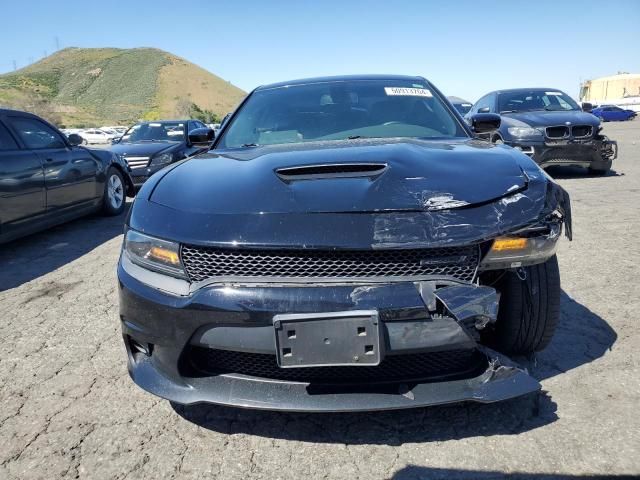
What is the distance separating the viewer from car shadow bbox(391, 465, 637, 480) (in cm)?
167

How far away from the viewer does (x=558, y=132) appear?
7.79 meters

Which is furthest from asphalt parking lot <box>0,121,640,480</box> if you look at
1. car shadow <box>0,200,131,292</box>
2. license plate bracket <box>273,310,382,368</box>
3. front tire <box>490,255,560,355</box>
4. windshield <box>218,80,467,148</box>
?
car shadow <box>0,200,131,292</box>

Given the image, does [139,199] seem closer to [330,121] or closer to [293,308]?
[293,308]

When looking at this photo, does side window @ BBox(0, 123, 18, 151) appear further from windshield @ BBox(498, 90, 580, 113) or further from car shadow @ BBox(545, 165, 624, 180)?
car shadow @ BBox(545, 165, 624, 180)

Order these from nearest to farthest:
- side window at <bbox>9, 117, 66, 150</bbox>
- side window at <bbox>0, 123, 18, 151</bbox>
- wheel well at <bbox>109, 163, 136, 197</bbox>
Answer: side window at <bbox>0, 123, 18, 151</bbox> → side window at <bbox>9, 117, 66, 150</bbox> → wheel well at <bbox>109, 163, 136, 197</bbox>

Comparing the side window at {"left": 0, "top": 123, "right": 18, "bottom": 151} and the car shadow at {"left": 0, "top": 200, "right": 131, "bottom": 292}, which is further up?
the side window at {"left": 0, "top": 123, "right": 18, "bottom": 151}

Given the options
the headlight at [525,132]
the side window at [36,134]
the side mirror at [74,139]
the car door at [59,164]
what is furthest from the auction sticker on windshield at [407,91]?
the headlight at [525,132]

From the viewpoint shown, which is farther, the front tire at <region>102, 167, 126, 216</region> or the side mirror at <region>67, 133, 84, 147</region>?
the front tire at <region>102, 167, 126, 216</region>

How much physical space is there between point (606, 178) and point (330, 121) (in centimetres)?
706

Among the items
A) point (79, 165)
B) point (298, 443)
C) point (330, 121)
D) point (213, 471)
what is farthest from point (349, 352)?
point (79, 165)

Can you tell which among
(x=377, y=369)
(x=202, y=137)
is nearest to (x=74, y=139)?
(x=202, y=137)

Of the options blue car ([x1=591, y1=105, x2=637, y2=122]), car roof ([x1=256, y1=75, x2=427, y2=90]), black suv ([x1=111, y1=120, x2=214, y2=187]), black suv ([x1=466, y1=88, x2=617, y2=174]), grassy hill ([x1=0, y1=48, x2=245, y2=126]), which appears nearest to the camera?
car roof ([x1=256, y1=75, x2=427, y2=90])

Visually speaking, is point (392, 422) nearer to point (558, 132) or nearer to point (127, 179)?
point (127, 179)

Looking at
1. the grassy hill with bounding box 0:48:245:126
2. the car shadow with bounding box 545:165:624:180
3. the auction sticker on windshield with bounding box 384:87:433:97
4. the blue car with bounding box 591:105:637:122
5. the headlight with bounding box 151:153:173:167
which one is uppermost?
the grassy hill with bounding box 0:48:245:126
